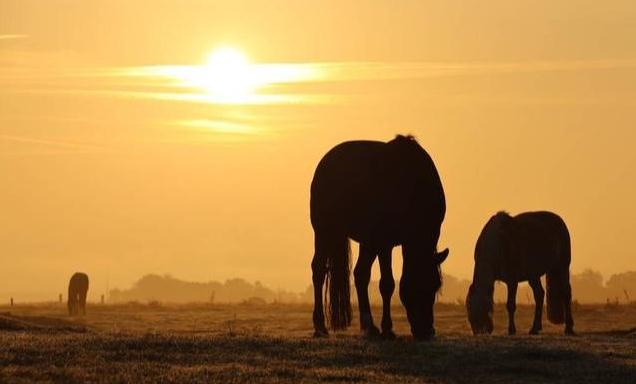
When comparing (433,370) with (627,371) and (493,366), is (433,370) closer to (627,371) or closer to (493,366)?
(493,366)

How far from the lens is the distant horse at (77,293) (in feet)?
235

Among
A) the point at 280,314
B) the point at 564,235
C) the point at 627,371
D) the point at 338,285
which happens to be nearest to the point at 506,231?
the point at 564,235

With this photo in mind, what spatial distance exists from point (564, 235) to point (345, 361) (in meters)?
17.5

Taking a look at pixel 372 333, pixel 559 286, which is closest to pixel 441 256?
pixel 372 333

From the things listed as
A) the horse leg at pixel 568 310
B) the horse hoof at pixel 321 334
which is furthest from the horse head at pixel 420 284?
the horse leg at pixel 568 310

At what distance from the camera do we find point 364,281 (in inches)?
1062

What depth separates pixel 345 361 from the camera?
22.1m

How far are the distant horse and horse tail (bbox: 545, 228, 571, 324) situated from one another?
37211 millimetres

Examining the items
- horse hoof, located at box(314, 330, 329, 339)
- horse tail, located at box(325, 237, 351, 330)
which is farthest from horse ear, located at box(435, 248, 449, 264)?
horse hoof, located at box(314, 330, 329, 339)

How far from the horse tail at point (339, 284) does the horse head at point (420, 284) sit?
4.68 ft

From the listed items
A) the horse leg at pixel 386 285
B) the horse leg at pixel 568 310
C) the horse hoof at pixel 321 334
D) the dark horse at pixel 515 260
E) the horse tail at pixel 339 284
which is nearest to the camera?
the horse leg at pixel 386 285

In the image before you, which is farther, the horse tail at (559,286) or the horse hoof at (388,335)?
the horse tail at (559,286)

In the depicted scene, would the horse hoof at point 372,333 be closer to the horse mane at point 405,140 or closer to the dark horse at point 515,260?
the horse mane at point 405,140

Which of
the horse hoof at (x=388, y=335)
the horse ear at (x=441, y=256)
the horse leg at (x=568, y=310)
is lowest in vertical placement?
the horse hoof at (x=388, y=335)
